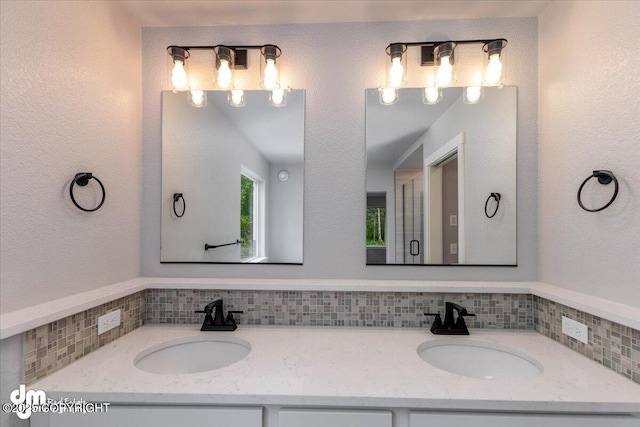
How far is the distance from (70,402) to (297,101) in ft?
5.34

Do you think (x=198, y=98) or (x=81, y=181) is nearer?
(x=81, y=181)

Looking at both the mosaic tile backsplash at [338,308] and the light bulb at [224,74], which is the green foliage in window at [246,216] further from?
the light bulb at [224,74]

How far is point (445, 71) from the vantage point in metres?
1.63

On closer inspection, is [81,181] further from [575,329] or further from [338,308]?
[575,329]

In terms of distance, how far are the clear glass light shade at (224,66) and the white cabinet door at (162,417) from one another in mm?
1547

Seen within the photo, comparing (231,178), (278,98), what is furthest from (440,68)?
(231,178)

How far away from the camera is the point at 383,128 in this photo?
67.2 inches

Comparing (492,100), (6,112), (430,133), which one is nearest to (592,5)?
(492,100)

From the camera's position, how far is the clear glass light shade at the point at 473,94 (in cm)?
166

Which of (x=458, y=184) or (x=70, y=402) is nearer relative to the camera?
(x=70, y=402)

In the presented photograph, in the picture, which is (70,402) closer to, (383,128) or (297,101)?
(297,101)

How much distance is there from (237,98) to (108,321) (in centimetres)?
131

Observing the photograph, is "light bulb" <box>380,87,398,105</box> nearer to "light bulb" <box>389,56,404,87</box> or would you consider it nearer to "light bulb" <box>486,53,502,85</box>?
"light bulb" <box>389,56,404,87</box>

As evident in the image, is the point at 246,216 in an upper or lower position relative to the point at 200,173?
lower
